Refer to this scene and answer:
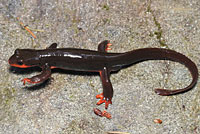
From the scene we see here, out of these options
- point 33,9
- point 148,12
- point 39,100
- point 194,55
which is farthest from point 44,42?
point 194,55

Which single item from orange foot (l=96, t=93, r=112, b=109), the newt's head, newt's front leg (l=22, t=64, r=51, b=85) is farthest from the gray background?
the newt's head

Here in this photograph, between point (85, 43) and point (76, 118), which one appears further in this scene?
point (85, 43)

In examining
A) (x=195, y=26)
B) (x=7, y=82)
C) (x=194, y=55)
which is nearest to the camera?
(x=7, y=82)

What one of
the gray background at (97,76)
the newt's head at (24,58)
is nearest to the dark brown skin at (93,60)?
the newt's head at (24,58)

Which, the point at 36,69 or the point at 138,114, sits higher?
the point at 36,69

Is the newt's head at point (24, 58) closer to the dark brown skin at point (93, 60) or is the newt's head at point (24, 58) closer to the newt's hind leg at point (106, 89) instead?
the dark brown skin at point (93, 60)

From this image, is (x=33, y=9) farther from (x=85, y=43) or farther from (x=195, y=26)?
(x=195, y=26)

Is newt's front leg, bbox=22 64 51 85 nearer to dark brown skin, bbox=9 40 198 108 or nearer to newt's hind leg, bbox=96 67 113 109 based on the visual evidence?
dark brown skin, bbox=9 40 198 108
